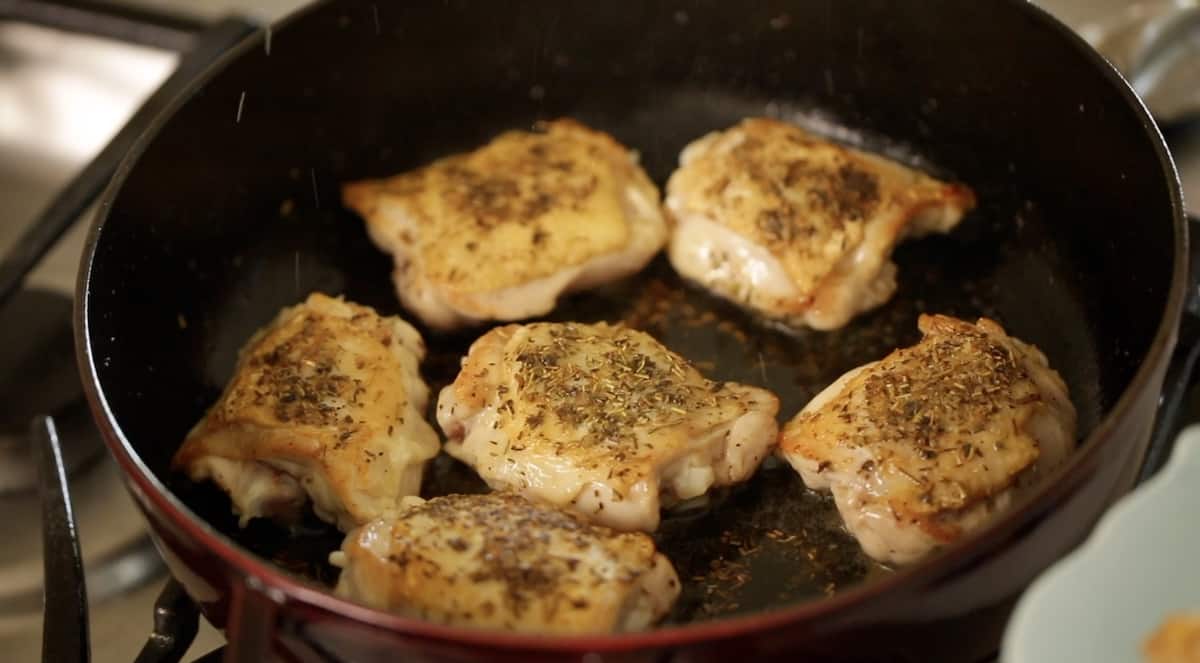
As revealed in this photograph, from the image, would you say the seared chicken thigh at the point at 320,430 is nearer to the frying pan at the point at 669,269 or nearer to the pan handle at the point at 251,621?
the frying pan at the point at 669,269

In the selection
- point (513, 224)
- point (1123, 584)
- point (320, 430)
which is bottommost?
point (320, 430)

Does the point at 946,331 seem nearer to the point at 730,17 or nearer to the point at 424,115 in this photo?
the point at 730,17

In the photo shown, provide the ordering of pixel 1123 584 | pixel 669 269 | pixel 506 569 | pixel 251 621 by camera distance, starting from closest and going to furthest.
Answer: pixel 1123 584 < pixel 251 621 < pixel 506 569 < pixel 669 269

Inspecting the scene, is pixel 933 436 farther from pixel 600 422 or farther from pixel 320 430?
pixel 320 430

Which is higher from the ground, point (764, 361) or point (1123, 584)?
point (1123, 584)

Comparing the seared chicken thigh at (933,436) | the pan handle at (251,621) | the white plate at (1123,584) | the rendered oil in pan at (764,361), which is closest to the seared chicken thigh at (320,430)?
the rendered oil in pan at (764,361)

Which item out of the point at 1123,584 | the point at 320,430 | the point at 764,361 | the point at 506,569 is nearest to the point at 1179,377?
the point at 764,361
